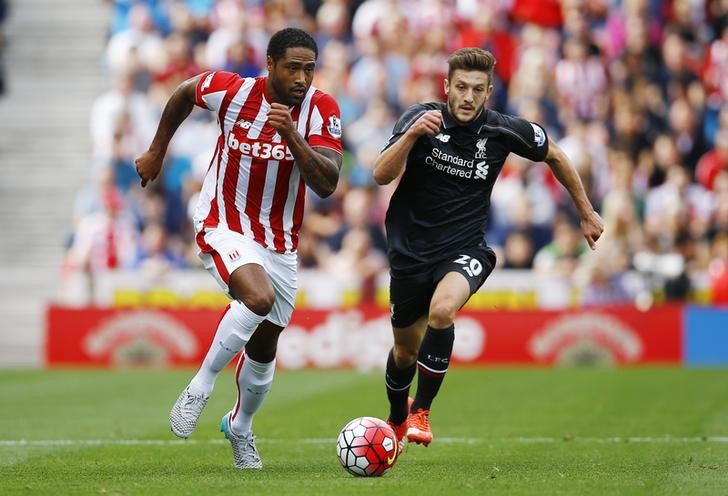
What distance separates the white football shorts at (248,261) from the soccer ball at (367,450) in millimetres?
949

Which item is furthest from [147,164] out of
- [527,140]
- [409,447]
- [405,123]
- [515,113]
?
[515,113]

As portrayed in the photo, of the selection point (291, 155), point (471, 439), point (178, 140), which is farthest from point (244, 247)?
point (178, 140)

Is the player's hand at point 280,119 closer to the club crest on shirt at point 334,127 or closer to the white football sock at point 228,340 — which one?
the club crest on shirt at point 334,127

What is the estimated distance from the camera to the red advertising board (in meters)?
19.2

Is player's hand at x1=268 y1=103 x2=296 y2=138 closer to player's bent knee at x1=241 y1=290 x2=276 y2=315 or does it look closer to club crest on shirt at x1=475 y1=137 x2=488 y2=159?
player's bent knee at x1=241 y1=290 x2=276 y2=315

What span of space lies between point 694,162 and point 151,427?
12066 mm

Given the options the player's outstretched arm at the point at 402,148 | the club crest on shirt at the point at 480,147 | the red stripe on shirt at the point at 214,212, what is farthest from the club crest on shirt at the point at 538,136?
the red stripe on shirt at the point at 214,212

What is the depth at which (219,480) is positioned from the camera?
8078 millimetres

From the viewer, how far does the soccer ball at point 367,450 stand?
8.23 metres

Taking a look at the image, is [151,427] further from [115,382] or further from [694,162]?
[694,162]

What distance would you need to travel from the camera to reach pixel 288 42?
334 inches

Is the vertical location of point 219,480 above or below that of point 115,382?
above

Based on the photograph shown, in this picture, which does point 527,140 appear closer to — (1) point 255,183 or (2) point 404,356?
(2) point 404,356

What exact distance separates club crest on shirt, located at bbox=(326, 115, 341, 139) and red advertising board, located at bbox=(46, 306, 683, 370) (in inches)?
411
